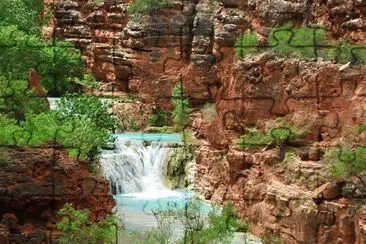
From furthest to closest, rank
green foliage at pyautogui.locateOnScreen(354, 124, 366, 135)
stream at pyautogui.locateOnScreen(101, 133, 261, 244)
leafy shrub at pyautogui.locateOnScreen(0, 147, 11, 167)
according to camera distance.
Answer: stream at pyautogui.locateOnScreen(101, 133, 261, 244) < green foliage at pyautogui.locateOnScreen(354, 124, 366, 135) < leafy shrub at pyautogui.locateOnScreen(0, 147, 11, 167)

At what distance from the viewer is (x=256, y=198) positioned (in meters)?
12.5

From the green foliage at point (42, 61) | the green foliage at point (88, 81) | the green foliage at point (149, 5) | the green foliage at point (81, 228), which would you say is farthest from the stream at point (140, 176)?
the green foliage at point (81, 228)

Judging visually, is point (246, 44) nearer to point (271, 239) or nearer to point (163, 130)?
point (271, 239)

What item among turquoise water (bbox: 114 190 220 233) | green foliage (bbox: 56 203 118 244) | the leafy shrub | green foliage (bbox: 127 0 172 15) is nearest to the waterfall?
turquoise water (bbox: 114 190 220 233)

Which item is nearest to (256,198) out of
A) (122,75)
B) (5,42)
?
(5,42)

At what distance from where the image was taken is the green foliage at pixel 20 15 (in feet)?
71.4

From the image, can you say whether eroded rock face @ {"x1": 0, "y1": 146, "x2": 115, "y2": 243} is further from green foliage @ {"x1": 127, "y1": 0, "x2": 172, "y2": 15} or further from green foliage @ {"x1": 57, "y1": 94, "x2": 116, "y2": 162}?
green foliage @ {"x1": 127, "y1": 0, "x2": 172, "y2": 15}

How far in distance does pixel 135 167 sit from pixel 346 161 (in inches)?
295

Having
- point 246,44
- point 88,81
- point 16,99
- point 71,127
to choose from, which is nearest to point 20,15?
point 88,81

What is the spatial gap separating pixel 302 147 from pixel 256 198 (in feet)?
3.66

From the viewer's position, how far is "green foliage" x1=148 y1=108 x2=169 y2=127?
71.2ft

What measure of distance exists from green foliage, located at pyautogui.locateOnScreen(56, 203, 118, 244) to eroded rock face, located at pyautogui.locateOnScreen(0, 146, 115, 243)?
0.31ft

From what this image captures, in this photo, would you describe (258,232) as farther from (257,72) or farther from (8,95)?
(8,95)

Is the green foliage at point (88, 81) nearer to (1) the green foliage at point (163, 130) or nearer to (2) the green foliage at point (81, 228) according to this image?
(1) the green foliage at point (163, 130)
